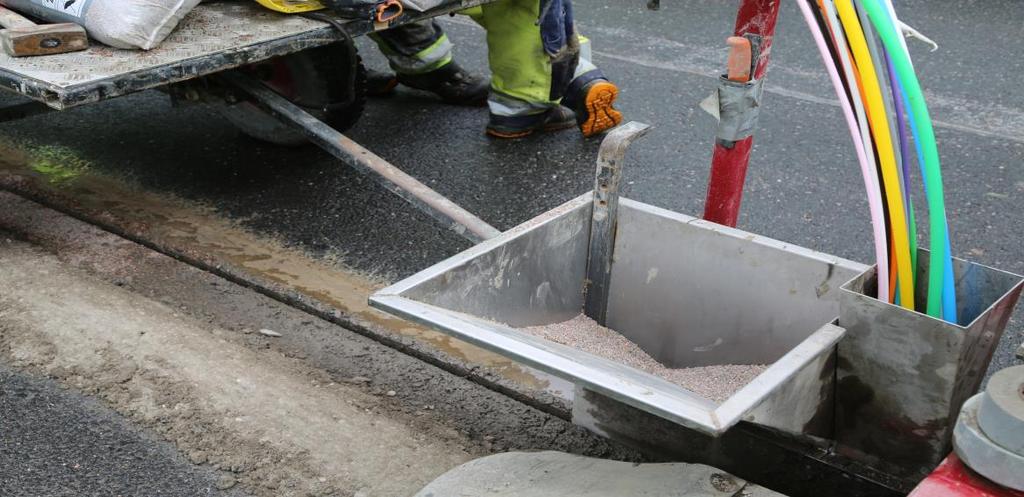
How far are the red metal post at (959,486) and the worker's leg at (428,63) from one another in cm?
301

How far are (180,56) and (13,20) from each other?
1.81ft

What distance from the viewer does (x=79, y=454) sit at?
6.97ft

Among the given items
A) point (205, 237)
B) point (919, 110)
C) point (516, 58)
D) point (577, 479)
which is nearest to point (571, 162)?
point (516, 58)

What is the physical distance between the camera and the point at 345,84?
352 centimetres

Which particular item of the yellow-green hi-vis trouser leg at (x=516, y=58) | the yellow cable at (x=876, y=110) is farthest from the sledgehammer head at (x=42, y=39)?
the yellow cable at (x=876, y=110)

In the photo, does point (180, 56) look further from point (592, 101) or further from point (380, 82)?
point (380, 82)

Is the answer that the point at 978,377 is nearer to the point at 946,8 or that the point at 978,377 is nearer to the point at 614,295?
the point at 614,295

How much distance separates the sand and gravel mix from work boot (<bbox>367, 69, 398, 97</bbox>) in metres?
2.34

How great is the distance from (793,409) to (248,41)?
177 cm

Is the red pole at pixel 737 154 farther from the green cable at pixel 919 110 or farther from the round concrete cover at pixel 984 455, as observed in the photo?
the round concrete cover at pixel 984 455

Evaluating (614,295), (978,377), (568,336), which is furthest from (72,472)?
(978,377)

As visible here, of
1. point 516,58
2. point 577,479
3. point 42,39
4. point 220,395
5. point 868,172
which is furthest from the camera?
point 516,58

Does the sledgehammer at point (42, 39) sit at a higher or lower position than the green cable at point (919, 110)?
lower

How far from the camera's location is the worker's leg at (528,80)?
357cm
